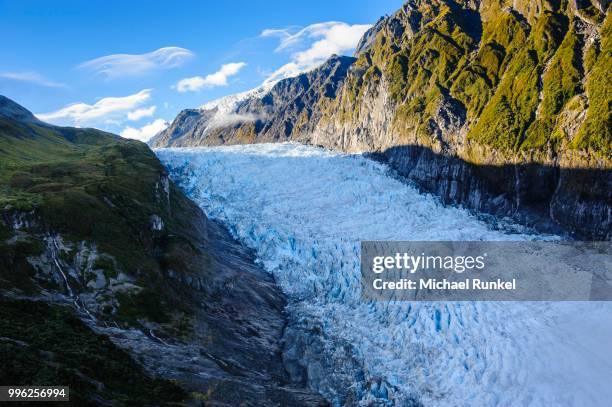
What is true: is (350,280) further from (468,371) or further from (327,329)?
(468,371)

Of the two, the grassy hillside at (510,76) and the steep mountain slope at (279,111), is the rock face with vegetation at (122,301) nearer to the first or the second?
the grassy hillside at (510,76)

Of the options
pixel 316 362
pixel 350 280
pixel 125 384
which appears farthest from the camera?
pixel 350 280

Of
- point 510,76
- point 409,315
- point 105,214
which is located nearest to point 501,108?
point 510,76

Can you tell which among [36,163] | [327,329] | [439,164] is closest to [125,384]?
[327,329]

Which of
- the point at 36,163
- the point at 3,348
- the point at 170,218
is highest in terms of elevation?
the point at 36,163

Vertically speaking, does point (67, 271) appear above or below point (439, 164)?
below

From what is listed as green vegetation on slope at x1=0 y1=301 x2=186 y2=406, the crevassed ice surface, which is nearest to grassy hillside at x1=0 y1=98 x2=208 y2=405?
green vegetation on slope at x1=0 y1=301 x2=186 y2=406

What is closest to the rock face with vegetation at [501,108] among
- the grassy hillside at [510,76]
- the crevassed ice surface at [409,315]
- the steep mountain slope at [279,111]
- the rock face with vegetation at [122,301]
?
A: the grassy hillside at [510,76]

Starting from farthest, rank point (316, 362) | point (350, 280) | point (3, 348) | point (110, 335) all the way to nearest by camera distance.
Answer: point (350, 280)
point (316, 362)
point (110, 335)
point (3, 348)
